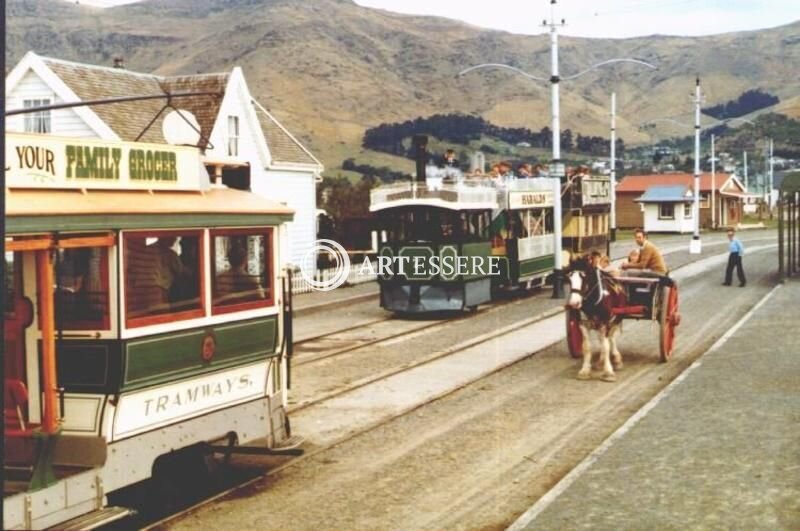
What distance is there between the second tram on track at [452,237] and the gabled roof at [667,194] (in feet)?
140

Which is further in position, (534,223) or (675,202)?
(675,202)

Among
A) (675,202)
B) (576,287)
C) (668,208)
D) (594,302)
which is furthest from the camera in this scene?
(668,208)

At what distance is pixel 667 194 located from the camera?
70.3m

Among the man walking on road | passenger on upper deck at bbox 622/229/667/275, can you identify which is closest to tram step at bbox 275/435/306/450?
passenger on upper deck at bbox 622/229/667/275

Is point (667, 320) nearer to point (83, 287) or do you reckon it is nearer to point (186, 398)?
point (186, 398)

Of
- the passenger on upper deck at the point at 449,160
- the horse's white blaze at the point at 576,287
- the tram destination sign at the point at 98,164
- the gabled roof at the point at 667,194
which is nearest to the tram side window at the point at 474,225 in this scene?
the passenger on upper deck at the point at 449,160

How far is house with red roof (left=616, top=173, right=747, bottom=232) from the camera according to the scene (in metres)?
70.3

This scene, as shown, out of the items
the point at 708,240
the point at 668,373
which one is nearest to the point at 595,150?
the point at 708,240

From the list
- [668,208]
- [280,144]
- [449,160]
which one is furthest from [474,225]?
[668,208]

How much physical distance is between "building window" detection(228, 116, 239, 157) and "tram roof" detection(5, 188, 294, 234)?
838 inches

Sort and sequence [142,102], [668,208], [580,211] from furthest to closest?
1. [668,208]
2. [580,211]
3. [142,102]

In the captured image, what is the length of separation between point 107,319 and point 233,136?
78.0 ft

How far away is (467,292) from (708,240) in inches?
1426

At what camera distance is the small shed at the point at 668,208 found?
69.7 metres
